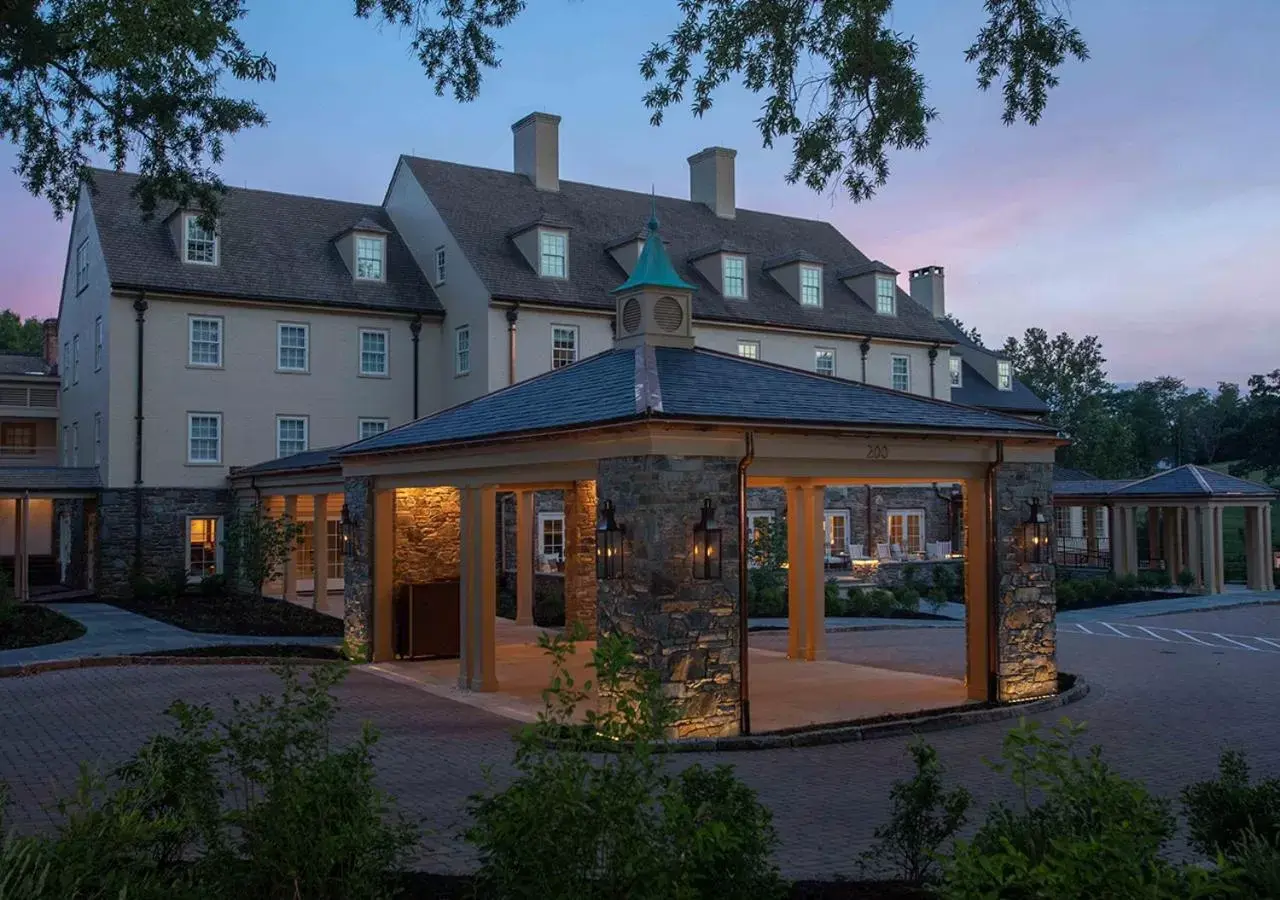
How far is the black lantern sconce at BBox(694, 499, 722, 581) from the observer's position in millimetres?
10969

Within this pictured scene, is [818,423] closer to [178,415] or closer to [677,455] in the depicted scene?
[677,455]

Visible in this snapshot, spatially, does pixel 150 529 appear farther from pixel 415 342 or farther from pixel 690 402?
pixel 690 402

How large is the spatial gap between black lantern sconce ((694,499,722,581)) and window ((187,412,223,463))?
20.0 metres

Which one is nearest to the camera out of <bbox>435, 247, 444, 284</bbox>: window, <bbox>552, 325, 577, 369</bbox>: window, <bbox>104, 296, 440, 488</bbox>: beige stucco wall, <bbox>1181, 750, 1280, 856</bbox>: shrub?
<bbox>1181, 750, 1280, 856</bbox>: shrub

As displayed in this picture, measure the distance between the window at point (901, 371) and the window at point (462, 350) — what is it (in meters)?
13.6

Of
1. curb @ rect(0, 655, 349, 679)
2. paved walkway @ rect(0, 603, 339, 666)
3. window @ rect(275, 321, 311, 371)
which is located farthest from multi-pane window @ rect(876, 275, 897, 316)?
curb @ rect(0, 655, 349, 679)

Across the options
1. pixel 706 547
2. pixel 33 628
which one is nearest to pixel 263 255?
pixel 33 628

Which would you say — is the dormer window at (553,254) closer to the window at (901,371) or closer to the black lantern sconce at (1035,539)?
the window at (901,371)

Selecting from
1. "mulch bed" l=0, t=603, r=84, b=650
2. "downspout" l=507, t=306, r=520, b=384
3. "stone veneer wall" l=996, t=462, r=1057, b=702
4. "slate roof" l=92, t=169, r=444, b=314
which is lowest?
"mulch bed" l=0, t=603, r=84, b=650

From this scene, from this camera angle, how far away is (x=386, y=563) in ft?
54.5

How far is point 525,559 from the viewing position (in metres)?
21.9

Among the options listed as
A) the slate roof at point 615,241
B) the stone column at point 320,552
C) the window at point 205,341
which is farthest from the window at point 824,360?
the window at point 205,341

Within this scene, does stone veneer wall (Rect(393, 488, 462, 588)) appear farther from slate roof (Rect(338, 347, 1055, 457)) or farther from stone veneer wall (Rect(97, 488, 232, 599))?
stone veneer wall (Rect(97, 488, 232, 599))

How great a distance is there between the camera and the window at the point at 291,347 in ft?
93.7
